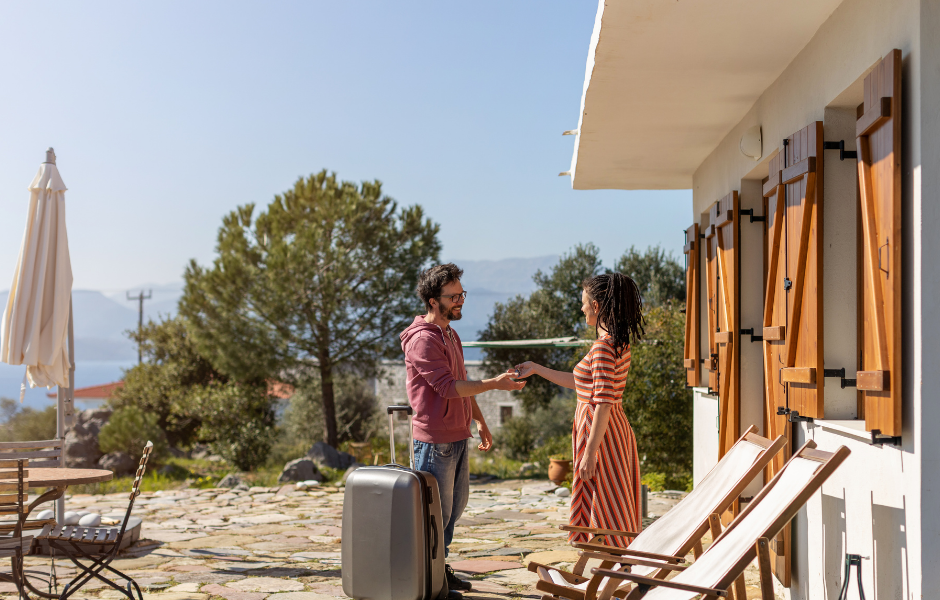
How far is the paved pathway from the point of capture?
4.24 meters

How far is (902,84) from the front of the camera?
8.28ft

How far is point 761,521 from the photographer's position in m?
2.35

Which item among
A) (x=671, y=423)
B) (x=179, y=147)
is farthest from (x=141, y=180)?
(x=671, y=423)

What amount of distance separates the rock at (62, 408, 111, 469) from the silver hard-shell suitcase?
1299cm

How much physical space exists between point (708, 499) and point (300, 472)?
8.88 m

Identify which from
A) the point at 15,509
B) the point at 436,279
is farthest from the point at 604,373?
the point at 15,509

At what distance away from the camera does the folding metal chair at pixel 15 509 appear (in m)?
3.37

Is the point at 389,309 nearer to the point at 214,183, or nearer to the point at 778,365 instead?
the point at 778,365

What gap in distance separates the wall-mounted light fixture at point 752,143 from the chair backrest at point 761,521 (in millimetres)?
2461

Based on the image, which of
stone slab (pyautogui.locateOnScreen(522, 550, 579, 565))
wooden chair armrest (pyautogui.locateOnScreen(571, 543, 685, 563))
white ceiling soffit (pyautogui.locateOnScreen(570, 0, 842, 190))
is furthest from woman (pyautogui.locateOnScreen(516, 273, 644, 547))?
stone slab (pyautogui.locateOnScreen(522, 550, 579, 565))

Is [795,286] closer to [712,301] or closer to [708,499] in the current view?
[708,499]

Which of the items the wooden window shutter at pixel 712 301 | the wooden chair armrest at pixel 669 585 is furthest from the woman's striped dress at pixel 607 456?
the wooden window shutter at pixel 712 301

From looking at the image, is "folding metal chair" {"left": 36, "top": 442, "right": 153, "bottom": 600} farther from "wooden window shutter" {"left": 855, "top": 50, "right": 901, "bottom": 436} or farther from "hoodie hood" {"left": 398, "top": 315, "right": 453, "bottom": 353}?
"wooden window shutter" {"left": 855, "top": 50, "right": 901, "bottom": 436}

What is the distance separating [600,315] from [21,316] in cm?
424
